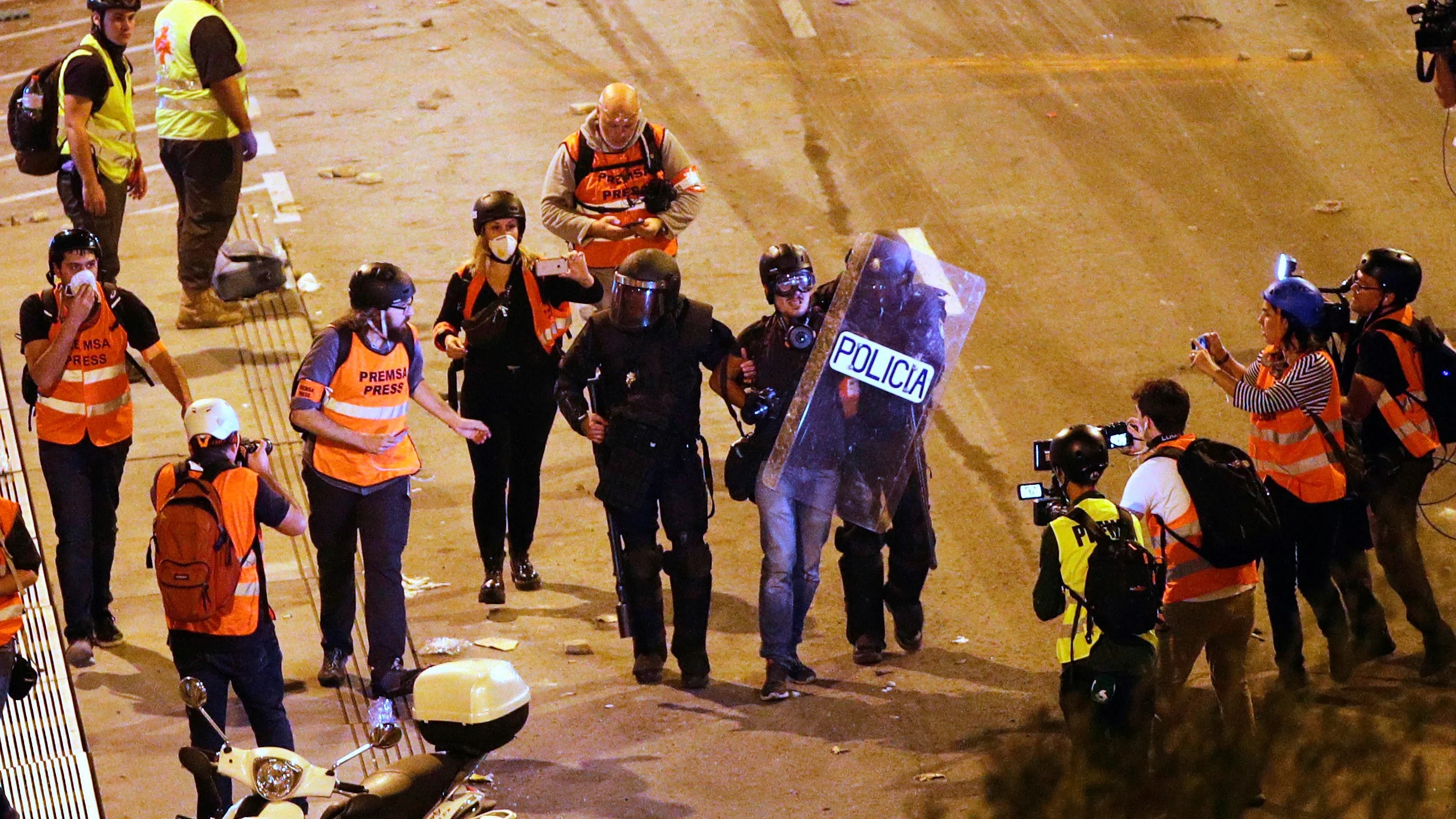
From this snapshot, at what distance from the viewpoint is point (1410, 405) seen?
7367 mm

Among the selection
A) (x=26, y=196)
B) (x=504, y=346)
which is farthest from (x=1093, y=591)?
(x=26, y=196)

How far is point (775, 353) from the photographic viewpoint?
752cm

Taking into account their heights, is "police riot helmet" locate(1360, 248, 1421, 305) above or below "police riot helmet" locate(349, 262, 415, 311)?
above

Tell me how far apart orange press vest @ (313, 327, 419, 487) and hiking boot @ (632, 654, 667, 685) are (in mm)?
1311

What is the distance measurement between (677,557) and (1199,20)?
8.95m

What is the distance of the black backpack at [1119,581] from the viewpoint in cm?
602

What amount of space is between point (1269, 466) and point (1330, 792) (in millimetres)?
4394

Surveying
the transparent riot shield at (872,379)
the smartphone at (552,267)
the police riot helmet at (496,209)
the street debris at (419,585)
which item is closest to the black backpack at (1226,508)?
the transparent riot shield at (872,379)

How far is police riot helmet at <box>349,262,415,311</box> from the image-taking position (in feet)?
23.3

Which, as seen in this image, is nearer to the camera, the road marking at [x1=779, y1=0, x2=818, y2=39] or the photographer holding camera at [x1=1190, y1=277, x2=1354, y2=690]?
the photographer holding camera at [x1=1190, y1=277, x2=1354, y2=690]

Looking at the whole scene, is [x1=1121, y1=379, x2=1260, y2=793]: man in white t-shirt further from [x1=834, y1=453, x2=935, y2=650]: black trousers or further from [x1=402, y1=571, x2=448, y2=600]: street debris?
[x1=402, y1=571, x2=448, y2=600]: street debris

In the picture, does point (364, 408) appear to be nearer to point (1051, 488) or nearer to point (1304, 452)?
point (1051, 488)

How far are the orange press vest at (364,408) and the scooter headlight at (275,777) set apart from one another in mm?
2687

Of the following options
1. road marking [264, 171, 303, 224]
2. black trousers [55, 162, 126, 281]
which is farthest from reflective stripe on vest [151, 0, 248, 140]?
road marking [264, 171, 303, 224]
